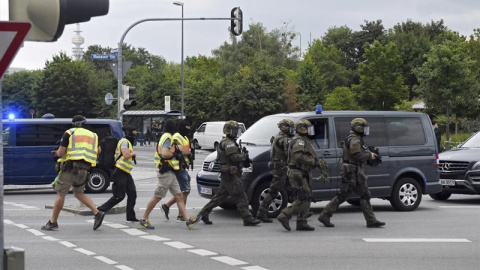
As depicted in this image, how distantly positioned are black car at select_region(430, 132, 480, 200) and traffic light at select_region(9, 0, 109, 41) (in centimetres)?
1335

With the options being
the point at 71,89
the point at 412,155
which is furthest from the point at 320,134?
the point at 71,89

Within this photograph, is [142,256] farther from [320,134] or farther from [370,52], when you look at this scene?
[370,52]

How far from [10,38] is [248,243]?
23.4 ft

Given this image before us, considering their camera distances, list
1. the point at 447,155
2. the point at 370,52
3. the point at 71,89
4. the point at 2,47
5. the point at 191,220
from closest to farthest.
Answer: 1. the point at 2,47
2. the point at 191,220
3. the point at 447,155
4. the point at 370,52
5. the point at 71,89

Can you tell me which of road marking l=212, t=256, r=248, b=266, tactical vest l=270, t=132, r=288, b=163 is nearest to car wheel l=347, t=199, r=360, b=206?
tactical vest l=270, t=132, r=288, b=163

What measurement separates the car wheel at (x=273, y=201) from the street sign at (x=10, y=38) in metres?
9.73

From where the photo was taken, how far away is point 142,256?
31.2 ft

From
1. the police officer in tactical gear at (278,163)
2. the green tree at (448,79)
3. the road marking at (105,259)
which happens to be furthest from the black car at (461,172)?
the green tree at (448,79)

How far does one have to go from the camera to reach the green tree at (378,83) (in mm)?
57094

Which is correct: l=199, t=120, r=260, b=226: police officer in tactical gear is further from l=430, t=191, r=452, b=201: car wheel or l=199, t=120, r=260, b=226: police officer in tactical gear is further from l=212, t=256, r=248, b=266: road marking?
l=430, t=191, r=452, b=201: car wheel

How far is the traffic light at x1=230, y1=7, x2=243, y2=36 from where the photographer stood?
1174 inches

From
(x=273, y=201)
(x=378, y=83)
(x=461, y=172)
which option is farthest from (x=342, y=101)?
(x=273, y=201)

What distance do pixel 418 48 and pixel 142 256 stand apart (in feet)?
252

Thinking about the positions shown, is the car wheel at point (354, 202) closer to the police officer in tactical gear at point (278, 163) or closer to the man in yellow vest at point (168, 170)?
the police officer in tactical gear at point (278, 163)
